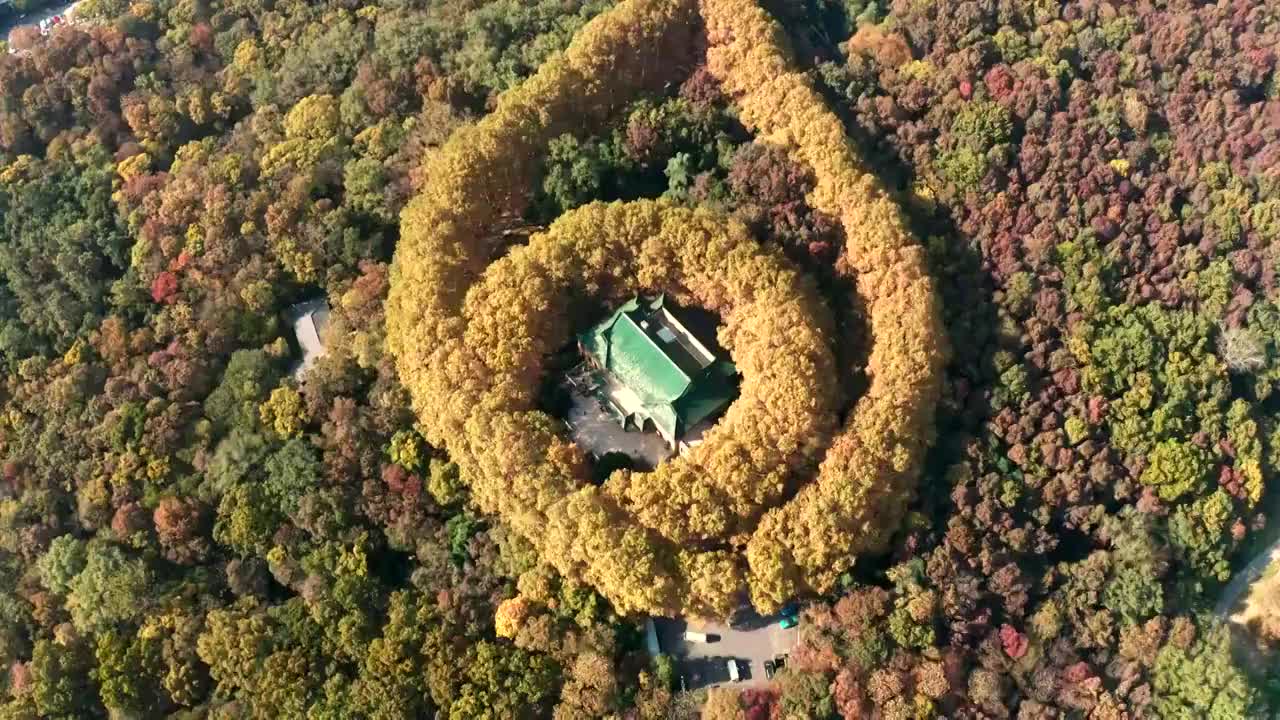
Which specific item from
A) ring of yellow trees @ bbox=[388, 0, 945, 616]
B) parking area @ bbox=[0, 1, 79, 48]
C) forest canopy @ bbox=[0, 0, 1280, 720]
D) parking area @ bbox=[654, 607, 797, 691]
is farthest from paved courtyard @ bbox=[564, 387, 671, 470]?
parking area @ bbox=[0, 1, 79, 48]

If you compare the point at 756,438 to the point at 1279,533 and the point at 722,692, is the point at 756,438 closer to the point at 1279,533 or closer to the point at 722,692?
the point at 722,692

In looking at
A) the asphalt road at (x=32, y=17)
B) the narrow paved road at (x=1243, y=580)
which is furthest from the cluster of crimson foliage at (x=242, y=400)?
the narrow paved road at (x=1243, y=580)

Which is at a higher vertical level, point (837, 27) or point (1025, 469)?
point (837, 27)

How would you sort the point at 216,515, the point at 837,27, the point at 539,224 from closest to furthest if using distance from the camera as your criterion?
the point at 216,515
the point at 539,224
the point at 837,27

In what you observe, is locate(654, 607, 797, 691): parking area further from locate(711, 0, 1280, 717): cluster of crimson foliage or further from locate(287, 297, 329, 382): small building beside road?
locate(287, 297, 329, 382): small building beside road

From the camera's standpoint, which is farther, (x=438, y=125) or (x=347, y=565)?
(x=438, y=125)

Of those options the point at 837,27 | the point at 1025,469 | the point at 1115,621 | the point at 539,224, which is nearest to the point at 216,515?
the point at 539,224

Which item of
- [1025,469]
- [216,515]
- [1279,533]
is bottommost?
[1279,533]
